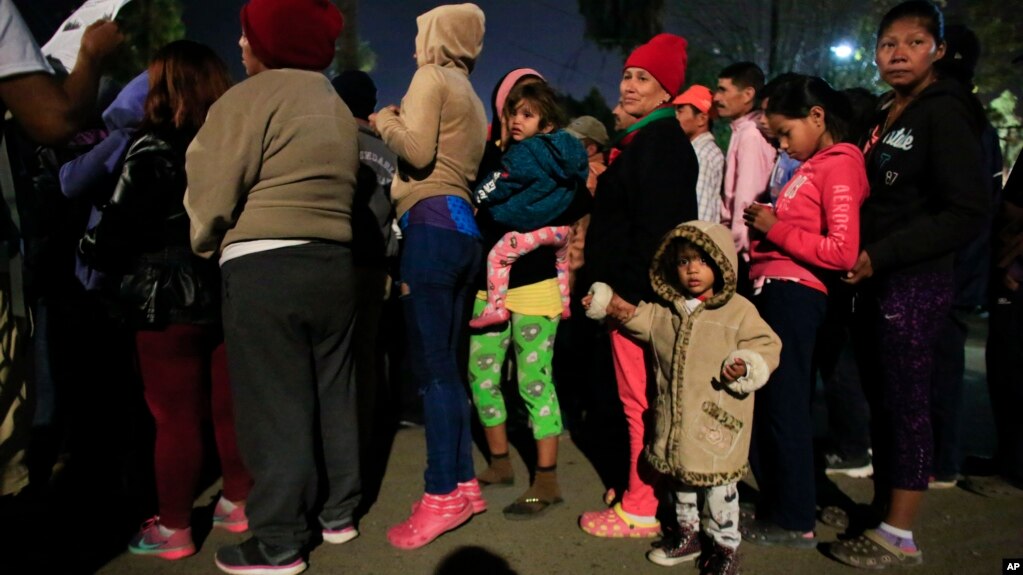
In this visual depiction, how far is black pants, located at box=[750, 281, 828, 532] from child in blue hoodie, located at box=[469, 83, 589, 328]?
98cm

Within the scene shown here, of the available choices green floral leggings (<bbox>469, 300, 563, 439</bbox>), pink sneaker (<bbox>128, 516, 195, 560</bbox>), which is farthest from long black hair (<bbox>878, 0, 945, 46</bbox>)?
pink sneaker (<bbox>128, 516, 195, 560</bbox>)

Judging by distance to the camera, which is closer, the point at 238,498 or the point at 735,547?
the point at 735,547

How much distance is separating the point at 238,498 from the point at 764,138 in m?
3.45

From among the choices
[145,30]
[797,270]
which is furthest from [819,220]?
[145,30]

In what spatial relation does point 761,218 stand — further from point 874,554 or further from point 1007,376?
point 1007,376

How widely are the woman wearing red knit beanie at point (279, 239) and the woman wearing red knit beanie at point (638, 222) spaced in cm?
113

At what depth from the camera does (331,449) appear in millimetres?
3006

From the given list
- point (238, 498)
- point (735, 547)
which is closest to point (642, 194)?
point (735, 547)

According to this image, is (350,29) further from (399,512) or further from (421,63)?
(399,512)

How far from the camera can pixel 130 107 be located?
3.15m

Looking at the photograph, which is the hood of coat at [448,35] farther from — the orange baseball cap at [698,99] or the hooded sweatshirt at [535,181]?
the orange baseball cap at [698,99]

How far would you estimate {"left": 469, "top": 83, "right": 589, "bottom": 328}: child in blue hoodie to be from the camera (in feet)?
10.5

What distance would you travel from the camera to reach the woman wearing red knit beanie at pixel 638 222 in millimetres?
3131

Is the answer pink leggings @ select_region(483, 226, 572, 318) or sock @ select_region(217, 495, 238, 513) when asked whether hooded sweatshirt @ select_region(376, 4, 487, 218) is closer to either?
pink leggings @ select_region(483, 226, 572, 318)
